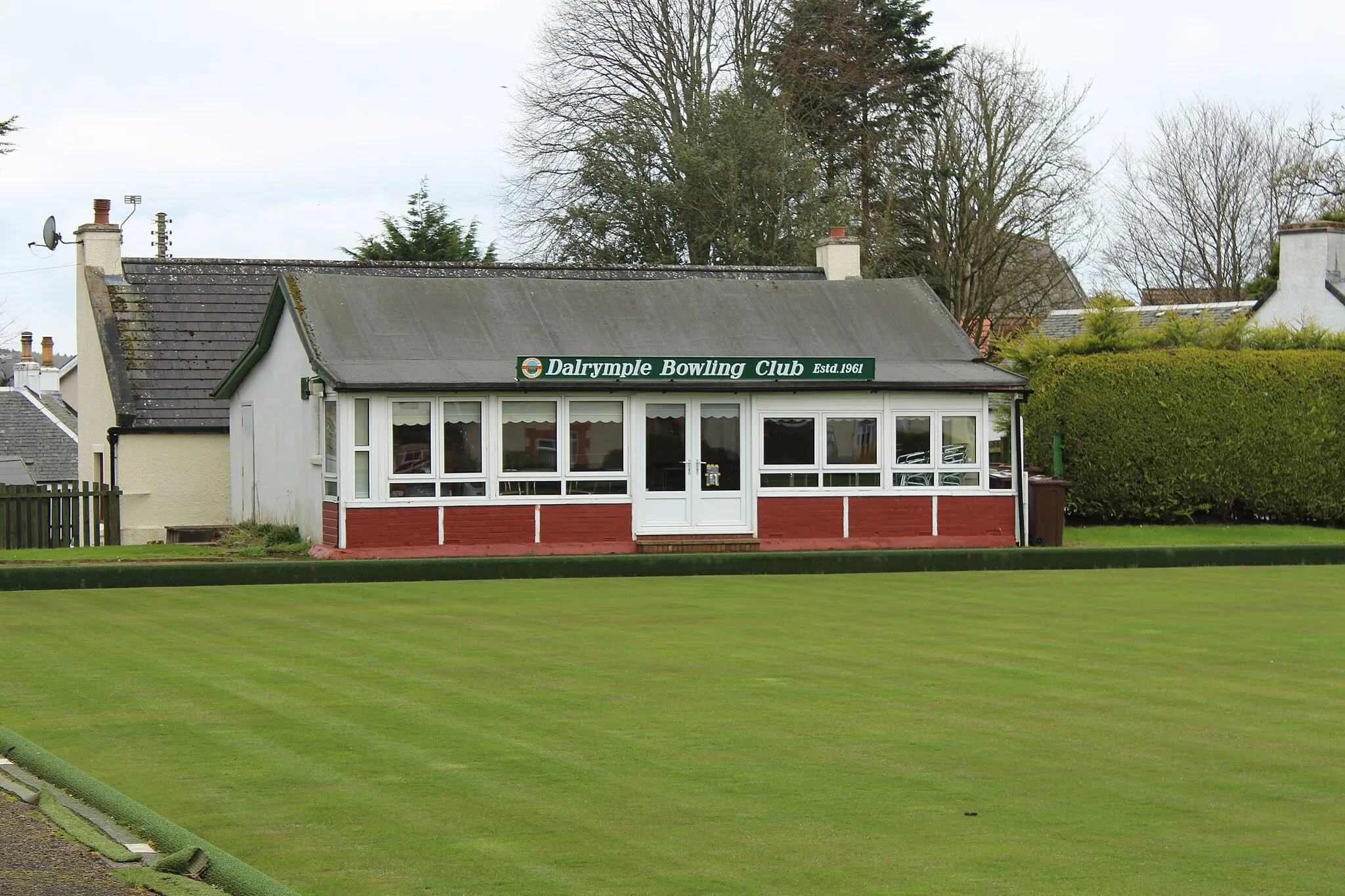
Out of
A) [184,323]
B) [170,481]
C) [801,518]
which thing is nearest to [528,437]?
[801,518]

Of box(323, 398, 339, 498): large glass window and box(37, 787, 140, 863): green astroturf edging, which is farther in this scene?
box(323, 398, 339, 498): large glass window

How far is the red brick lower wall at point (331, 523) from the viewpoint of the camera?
22594mm

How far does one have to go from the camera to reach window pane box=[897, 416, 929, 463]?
82.2 feet

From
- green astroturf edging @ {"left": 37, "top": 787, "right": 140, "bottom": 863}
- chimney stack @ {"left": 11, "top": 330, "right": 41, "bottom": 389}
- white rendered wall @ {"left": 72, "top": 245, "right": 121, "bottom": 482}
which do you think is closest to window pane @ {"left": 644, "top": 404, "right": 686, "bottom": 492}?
white rendered wall @ {"left": 72, "top": 245, "right": 121, "bottom": 482}

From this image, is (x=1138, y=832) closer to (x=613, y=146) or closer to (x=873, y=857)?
(x=873, y=857)

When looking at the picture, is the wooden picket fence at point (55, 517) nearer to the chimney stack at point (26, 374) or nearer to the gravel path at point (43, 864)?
the gravel path at point (43, 864)

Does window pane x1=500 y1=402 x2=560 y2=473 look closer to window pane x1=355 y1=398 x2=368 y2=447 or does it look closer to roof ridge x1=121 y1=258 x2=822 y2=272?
window pane x1=355 y1=398 x2=368 y2=447

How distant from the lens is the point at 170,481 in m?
29.2

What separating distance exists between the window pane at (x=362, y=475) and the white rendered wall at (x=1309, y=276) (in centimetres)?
2414

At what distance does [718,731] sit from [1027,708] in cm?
201

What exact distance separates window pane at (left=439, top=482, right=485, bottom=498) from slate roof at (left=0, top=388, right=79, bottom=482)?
1147 inches

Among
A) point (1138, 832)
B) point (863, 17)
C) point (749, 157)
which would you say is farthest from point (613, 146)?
point (1138, 832)

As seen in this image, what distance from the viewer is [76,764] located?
8.14 m

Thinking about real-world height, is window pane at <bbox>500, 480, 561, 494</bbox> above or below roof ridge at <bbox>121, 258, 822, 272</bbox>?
below
